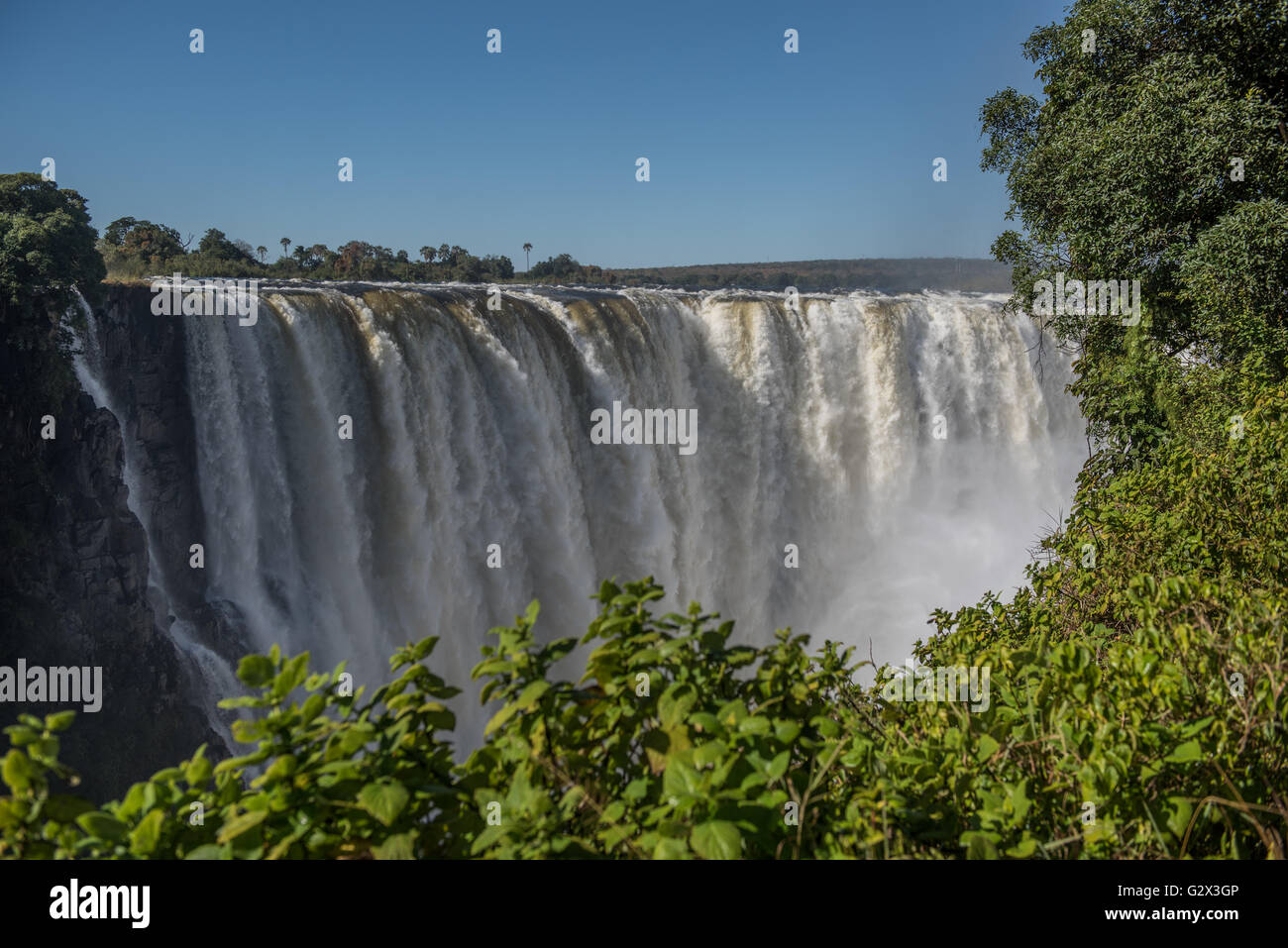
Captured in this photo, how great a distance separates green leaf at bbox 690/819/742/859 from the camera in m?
1.49

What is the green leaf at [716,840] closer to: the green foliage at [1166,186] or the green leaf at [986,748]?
the green leaf at [986,748]

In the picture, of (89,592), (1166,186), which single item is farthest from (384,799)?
(89,592)

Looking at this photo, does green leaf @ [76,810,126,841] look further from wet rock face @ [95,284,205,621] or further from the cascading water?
wet rock face @ [95,284,205,621]

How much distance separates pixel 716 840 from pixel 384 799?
63 centimetres

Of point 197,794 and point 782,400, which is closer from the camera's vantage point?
point 197,794

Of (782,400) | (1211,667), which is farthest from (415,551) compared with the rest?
(1211,667)

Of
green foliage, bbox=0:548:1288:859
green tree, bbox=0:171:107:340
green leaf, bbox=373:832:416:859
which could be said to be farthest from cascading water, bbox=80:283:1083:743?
green leaf, bbox=373:832:416:859

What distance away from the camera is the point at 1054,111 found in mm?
13828

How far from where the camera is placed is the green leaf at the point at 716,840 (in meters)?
1.49

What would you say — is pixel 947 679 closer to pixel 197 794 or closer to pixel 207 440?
pixel 197 794

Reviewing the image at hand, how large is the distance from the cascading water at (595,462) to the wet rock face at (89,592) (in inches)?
54.7

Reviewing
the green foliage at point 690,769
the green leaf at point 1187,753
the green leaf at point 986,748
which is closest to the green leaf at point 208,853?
the green foliage at point 690,769

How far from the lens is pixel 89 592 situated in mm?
14047
